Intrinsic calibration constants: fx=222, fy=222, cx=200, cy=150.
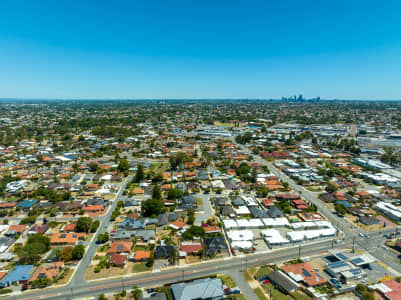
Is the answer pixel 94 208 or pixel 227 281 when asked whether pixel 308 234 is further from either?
pixel 94 208

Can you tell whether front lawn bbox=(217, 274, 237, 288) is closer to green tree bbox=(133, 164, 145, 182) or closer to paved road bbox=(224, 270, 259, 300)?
paved road bbox=(224, 270, 259, 300)

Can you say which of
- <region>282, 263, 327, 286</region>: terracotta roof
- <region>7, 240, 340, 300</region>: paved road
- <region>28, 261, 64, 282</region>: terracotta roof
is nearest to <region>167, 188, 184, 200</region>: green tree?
<region>7, 240, 340, 300</region>: paved road

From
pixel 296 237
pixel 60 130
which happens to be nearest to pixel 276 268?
pixel 296 237

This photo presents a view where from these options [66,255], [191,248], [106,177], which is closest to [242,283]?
[191,248]

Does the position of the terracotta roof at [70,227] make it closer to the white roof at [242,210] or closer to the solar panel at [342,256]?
the white roof at [242,210]

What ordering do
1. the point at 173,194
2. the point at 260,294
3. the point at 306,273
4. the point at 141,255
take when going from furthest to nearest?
the point at 173,194
the point at 141,255
the point at 306,273
the point at 260,294

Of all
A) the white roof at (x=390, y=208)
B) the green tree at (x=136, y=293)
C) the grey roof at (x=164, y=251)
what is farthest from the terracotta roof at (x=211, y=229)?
the white roof at (x=390, y=208)

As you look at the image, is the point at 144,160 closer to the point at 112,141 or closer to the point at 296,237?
the point at 112,141

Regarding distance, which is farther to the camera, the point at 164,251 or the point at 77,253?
the point at 164,251
